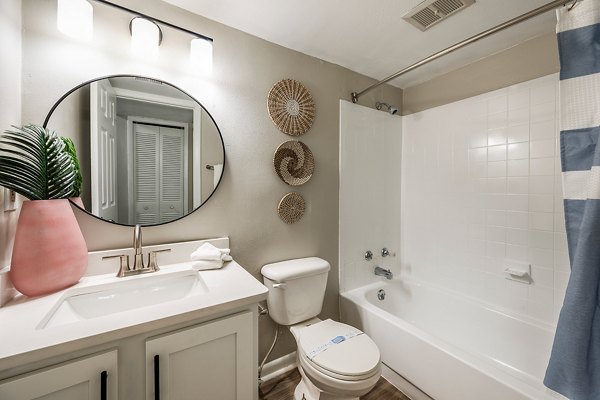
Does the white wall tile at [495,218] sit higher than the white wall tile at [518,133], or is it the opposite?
the white wall tile at [518,133]

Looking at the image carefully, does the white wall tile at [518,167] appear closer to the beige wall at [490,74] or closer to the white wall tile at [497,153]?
the white wall tile at [497,153]

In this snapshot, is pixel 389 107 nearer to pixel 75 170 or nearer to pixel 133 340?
pixel 75 170

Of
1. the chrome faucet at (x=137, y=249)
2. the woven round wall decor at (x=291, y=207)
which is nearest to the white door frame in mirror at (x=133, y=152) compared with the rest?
the chrome faucet at (x=137, y=249)

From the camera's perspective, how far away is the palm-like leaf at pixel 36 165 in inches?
32.7

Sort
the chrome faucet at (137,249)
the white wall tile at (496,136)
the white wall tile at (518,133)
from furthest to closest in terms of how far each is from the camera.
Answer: the white wall tile at (496,136)
the white wall tile at (518,133)
the chrome faucet at (137,249)

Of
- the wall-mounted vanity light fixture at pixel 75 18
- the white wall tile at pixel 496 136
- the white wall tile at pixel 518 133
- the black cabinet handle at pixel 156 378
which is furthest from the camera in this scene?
the white wall tile at pixel 496 136

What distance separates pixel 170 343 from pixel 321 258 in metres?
1.18

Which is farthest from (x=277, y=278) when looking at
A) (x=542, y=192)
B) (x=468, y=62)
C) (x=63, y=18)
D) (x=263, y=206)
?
(x=468, y=62)

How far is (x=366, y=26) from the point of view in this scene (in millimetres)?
1445

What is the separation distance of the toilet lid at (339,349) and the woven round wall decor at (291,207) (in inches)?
26.8

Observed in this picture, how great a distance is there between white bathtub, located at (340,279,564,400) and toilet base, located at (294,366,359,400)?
42cm

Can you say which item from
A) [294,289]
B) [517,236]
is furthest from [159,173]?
[517,236]

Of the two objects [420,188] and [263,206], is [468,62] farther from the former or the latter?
[263,206]

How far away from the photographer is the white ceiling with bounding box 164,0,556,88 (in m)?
1.28
